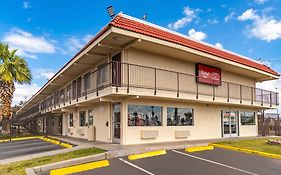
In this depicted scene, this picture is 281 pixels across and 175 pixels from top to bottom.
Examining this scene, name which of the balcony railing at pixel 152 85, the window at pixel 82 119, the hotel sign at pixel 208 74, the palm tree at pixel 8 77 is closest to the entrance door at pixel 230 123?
the balcony railing at pixel 152 85

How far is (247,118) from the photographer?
72.1 ft

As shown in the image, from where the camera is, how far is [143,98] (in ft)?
47.0

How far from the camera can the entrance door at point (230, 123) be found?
19677 millimetres

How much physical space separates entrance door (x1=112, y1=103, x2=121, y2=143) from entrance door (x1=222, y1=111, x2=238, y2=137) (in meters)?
9.07

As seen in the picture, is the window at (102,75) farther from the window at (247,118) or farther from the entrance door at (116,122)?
the window at (247,118)

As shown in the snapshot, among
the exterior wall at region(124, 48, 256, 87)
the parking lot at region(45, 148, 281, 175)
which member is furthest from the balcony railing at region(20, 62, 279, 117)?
the parking lot at region(45, 148, 281, 175)

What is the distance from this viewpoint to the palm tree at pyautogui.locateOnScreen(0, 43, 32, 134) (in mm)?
25547

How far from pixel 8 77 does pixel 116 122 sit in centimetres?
1604

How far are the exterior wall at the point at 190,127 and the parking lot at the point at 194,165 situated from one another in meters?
2.43

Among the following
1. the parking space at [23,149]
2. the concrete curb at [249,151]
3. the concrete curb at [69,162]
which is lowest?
the parking space at [23,149]

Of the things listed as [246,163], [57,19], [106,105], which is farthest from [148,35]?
[57,19]

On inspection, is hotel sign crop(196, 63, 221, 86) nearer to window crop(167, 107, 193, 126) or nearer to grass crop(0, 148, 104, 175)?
window crop(167, 107, 193, 126)

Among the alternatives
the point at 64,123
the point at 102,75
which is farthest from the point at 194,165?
the point at 64,123

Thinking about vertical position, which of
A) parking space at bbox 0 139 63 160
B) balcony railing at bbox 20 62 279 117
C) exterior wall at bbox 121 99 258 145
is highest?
balcony railing at bbox 20 62 279 117
